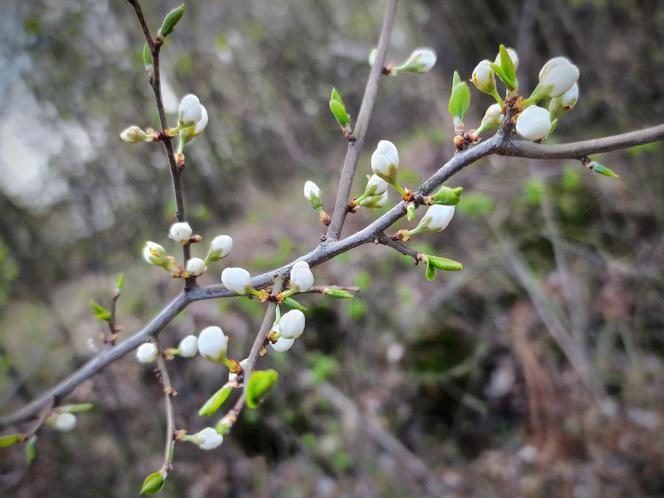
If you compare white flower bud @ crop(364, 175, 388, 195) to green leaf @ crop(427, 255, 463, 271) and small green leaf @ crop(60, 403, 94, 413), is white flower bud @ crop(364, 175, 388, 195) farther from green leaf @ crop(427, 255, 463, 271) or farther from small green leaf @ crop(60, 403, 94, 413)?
small green leaf @ crop(60, 403, 94, 413)

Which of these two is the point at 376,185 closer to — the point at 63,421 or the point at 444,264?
the point at 444,264

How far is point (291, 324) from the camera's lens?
2.16 ft

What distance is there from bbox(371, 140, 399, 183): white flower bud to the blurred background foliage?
2.05 meters

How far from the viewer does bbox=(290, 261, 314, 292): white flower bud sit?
67 centimetres

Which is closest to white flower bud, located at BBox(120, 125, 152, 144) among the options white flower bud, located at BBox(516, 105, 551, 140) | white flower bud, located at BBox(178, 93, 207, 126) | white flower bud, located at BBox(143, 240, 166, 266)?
white flower bud, located at BBox(178, 93, 207, 126)

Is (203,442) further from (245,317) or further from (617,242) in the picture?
(617,242)

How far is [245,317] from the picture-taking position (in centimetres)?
349

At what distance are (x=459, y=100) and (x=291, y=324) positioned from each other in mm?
443

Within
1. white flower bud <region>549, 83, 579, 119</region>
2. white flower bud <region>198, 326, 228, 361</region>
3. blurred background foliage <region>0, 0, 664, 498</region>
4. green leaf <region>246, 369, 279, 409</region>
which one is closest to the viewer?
green leaf <region>246, 369, 279, 409</region>

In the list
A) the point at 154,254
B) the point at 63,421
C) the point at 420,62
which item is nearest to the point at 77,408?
the point at 63,421

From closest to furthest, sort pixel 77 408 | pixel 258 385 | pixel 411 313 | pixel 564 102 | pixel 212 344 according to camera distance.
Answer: pixel 258 385
pixel 212 344
pixel 564 102
pixel 77 408
pixel 411 313

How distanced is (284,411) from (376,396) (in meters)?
0.72

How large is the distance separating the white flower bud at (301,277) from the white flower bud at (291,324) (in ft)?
0.13

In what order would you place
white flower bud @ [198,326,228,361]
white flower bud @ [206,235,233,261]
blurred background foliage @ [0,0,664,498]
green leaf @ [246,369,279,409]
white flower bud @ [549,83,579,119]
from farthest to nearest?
blurred background foliage @ [0,0,664,498] → white flower bud @ [206,235,233,261] → white flower bud @ [549,83,579,119] → white flower bud @ [198,326,228,361] → green leaf @ [246,369,279,409]
